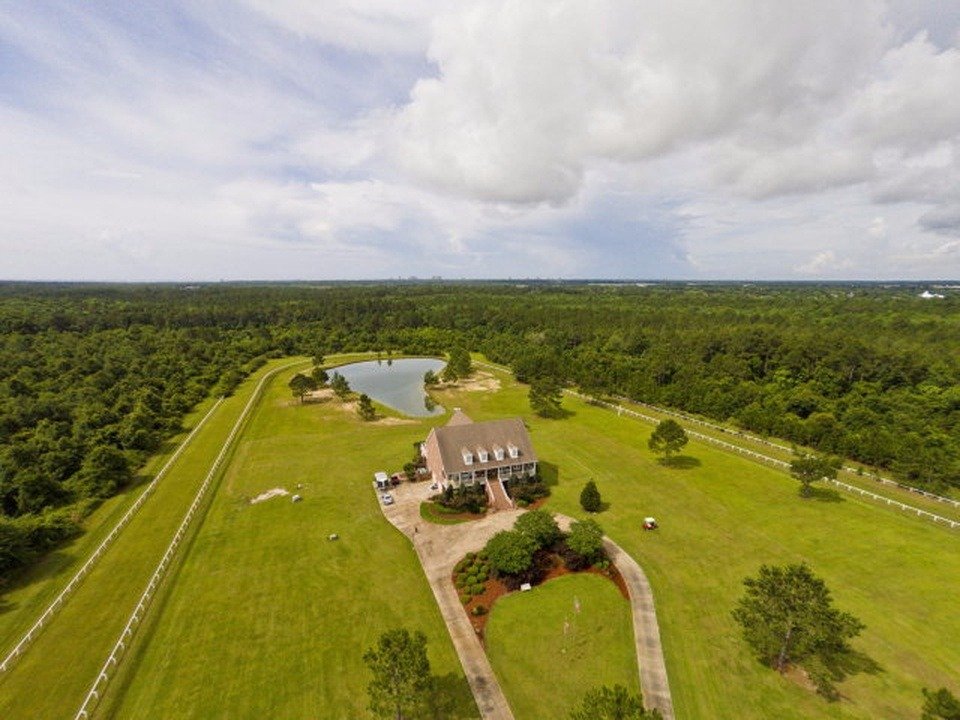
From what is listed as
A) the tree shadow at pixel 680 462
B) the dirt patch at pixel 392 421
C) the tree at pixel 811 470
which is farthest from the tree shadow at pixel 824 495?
the dirt patch at pixel 392 421

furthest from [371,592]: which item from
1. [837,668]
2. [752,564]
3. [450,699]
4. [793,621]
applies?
[752,564]

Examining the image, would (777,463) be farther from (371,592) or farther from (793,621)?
(371,592)

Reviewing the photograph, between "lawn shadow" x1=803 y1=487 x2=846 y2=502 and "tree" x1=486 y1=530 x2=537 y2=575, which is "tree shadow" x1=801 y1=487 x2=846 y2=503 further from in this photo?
"tree" x1=486 y1=530 x2=537 y2=575

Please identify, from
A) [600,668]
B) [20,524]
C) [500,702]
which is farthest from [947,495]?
[20,524]

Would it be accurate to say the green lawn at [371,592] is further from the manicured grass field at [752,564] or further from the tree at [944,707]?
the tree at [944,707]

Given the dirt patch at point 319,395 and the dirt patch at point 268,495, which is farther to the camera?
the dirt patch at point 319,395

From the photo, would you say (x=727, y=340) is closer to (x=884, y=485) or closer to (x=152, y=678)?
(x=884, y=485)
